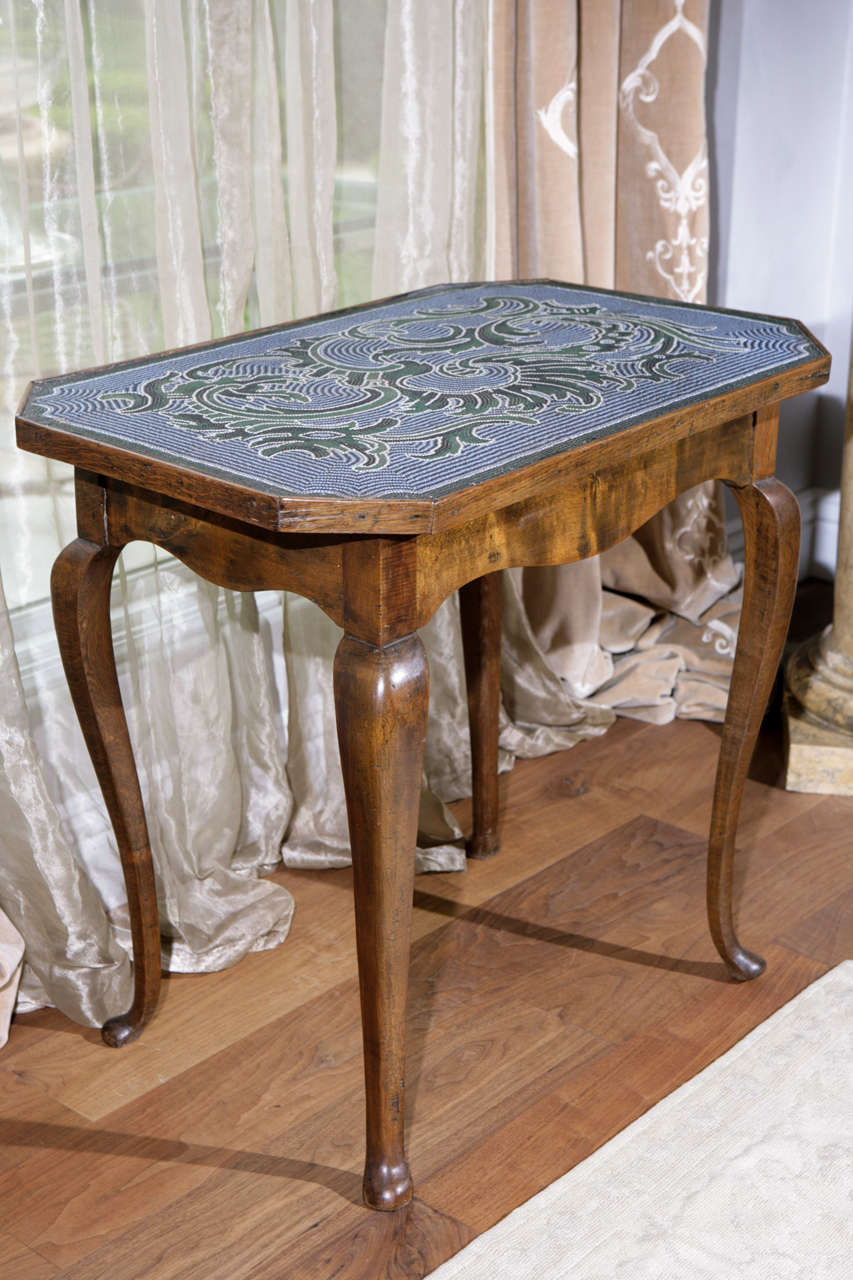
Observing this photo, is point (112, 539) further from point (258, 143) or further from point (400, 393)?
point (258, 143)

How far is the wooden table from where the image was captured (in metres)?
1.12

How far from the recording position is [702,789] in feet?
7.15

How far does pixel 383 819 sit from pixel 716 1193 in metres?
0.54

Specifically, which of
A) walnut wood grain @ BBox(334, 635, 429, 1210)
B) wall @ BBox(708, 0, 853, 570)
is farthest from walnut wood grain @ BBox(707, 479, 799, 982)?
wall @ BBox(708, 0, 853, 570)

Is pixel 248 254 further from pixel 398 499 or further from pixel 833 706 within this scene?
pixel 833 706

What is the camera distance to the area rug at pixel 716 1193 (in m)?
1.31

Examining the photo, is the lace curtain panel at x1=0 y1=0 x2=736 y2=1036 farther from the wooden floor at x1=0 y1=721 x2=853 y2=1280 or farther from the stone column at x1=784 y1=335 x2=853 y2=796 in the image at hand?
the stone column at x1=784 y1=335 x2=853 y2=796

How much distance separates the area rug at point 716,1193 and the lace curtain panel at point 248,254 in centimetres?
55

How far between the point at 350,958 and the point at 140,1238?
1.62 ft

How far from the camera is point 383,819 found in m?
1.18

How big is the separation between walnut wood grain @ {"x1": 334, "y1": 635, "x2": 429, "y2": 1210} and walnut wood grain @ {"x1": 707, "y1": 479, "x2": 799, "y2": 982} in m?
0.50

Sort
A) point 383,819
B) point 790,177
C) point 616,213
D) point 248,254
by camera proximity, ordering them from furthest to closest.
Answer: point 790,177 → point 616,213 → point 248,254 → point 383,819

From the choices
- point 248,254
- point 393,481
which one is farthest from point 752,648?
point 248,254

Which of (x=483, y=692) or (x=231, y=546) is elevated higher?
(x=231, y=546)
